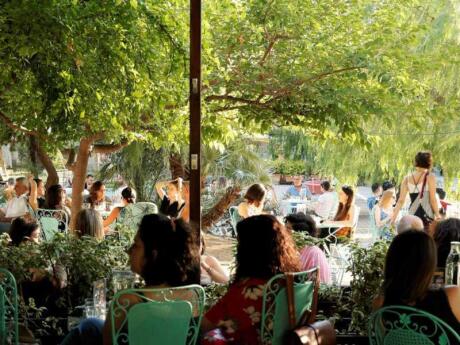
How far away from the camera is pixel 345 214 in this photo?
7211 mm

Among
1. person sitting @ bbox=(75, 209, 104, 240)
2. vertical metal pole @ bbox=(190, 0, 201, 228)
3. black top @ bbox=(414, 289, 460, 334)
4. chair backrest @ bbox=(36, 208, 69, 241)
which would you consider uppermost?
vertical metal pole @ bbox=(190, 0, 201, 228)

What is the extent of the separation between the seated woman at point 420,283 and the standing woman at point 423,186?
3.30m

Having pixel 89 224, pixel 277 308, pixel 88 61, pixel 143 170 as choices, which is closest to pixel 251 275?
pixel 277 308

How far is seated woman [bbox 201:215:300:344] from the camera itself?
8.92 ft

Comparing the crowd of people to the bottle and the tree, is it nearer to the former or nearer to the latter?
the bottle

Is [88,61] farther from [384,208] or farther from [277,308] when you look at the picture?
[384,208]

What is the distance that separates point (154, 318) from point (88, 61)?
271 cm

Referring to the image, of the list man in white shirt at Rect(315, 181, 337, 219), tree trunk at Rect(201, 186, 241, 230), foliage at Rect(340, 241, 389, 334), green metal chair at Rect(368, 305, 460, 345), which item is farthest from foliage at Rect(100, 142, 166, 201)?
green metal chair at Rect(368, 305, 460, 345)

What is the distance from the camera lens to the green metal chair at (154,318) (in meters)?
2.41


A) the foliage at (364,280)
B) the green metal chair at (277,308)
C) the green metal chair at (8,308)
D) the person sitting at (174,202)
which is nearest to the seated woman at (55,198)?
the person sitting at (174,202)

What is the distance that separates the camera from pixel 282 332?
2.68 meters

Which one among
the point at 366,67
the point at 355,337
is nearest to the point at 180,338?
the point at 355,337

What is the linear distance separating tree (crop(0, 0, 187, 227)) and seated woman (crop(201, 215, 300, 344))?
6.15 ft

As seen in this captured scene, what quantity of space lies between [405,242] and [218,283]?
1528 millimetres
